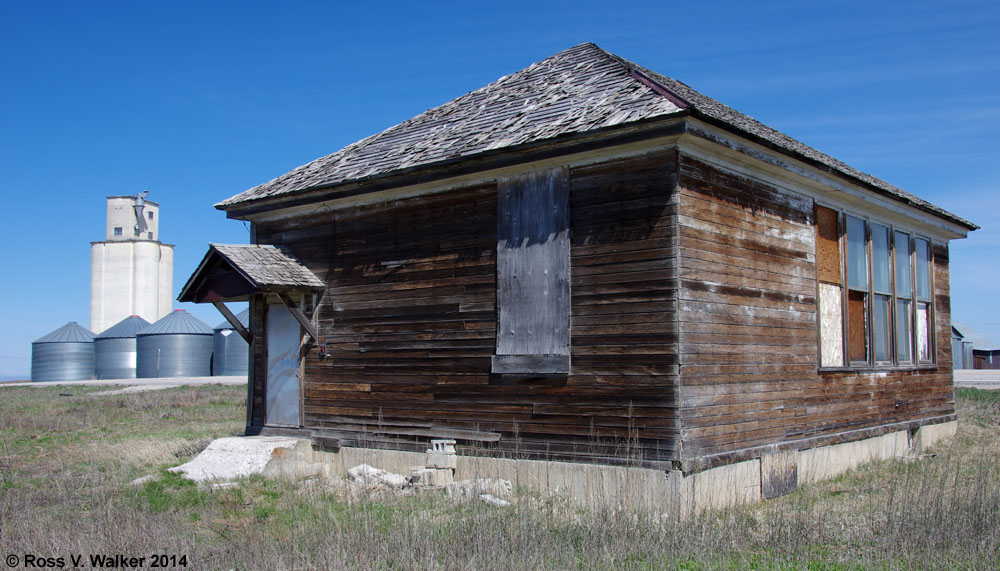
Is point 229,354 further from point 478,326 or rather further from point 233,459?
point 478,326

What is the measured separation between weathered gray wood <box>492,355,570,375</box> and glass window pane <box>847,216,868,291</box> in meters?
5.06

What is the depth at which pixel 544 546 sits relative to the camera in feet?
20.2

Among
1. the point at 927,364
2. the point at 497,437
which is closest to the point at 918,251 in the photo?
the point at 927,364

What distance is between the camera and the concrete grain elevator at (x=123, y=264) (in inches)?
2490

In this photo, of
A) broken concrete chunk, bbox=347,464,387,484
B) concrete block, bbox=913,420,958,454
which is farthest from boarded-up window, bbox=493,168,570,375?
concrete block, bbox=913,420,958,454

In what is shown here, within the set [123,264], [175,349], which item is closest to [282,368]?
[175,349]

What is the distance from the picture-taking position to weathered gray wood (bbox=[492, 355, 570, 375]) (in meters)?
9.82

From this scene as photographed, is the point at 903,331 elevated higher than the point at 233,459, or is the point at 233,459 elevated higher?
the point at 903,331

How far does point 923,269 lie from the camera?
14.8m

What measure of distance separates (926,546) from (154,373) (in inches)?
2014

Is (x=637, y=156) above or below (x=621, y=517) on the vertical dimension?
above

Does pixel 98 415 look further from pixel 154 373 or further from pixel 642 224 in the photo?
pixel 154 373

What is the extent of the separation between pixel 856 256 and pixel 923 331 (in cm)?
313

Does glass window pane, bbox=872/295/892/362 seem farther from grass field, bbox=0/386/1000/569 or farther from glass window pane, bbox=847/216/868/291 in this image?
grass field, bbox=0/386/1000/569
